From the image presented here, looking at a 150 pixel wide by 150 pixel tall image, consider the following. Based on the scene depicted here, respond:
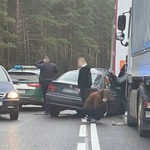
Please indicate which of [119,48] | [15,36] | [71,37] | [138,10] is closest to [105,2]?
[71,37]

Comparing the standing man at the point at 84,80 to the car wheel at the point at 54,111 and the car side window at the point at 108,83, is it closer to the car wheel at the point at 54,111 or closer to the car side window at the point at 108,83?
the car side window at the point at 108,83

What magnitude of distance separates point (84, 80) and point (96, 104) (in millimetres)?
830

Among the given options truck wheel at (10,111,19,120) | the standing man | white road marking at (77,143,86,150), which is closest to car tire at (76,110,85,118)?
the standing man

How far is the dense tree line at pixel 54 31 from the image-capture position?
3825 cm

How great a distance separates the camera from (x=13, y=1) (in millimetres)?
35125

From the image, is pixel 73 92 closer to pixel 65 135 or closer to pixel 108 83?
pixel 108 83

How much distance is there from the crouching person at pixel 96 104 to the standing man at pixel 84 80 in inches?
19.5

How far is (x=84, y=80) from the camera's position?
13625mm

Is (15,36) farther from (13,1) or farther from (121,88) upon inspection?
(121,88)

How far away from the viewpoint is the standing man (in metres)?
13.6

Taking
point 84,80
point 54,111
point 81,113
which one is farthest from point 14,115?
point 81,113

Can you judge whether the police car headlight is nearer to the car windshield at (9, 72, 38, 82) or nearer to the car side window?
the car side window

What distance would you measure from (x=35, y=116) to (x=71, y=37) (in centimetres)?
5421

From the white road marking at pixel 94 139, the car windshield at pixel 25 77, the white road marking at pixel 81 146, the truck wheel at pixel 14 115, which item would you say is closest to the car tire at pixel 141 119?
the white road marking at pixel 94 139
